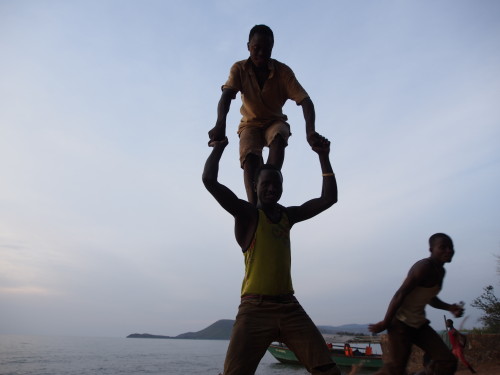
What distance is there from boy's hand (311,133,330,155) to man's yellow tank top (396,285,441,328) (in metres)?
1.96

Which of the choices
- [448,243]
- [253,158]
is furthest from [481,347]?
[253,158]

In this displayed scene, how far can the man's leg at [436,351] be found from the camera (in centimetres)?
418

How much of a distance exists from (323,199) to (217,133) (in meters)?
1.00

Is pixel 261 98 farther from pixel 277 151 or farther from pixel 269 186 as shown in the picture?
pixel 269 186

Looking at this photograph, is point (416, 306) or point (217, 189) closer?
point (217, 189)

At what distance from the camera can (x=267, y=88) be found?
449cm

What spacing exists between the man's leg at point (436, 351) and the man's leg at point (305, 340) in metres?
1.99

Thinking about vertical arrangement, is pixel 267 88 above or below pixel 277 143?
above

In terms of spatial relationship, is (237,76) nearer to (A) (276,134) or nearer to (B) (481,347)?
(A) (276,134)

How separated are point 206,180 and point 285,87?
1877 mm

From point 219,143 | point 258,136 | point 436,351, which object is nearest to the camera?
point 219,143

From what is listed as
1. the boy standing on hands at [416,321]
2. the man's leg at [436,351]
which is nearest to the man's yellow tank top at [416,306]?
the boy standing on hands at [416,321]

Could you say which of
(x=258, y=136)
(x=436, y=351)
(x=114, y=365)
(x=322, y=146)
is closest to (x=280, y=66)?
(x=258, y=136)

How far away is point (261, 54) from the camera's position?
170 inches
